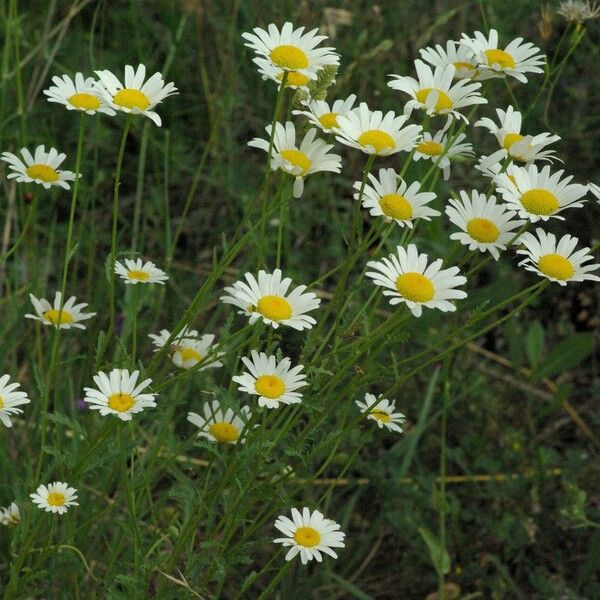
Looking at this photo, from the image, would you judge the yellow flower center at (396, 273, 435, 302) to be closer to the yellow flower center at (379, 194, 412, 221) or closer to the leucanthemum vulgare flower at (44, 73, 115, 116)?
the yellow flower center at (379, 194, 412, 221)

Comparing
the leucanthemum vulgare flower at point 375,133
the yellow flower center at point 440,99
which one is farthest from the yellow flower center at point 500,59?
the leucanthemum vulgare flower at point 375,133

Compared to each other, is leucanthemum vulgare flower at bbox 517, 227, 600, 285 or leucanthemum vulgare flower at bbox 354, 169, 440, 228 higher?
leucanthemum vulgare flower at bbox 354, 169, 440, 228

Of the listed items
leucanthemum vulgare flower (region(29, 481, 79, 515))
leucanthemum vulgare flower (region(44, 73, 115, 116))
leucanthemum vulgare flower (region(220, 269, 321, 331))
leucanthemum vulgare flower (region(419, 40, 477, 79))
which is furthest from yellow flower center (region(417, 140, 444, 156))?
leucanthemum vulgare flower (region(29, 481, 79, 515))

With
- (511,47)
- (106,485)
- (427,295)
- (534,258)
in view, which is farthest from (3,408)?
(511,47)

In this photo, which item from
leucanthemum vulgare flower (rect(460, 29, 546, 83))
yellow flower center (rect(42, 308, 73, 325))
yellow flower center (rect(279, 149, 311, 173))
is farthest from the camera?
yellow flower center (rect(42, 308, 73, 325))

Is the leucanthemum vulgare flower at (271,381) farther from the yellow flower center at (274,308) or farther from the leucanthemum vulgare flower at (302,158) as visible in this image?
the leucanthemum vulgare flower at (302,158)

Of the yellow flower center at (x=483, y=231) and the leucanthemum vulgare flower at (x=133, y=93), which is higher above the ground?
the leucanthemum vulgare flower at (x=133, y=93)
